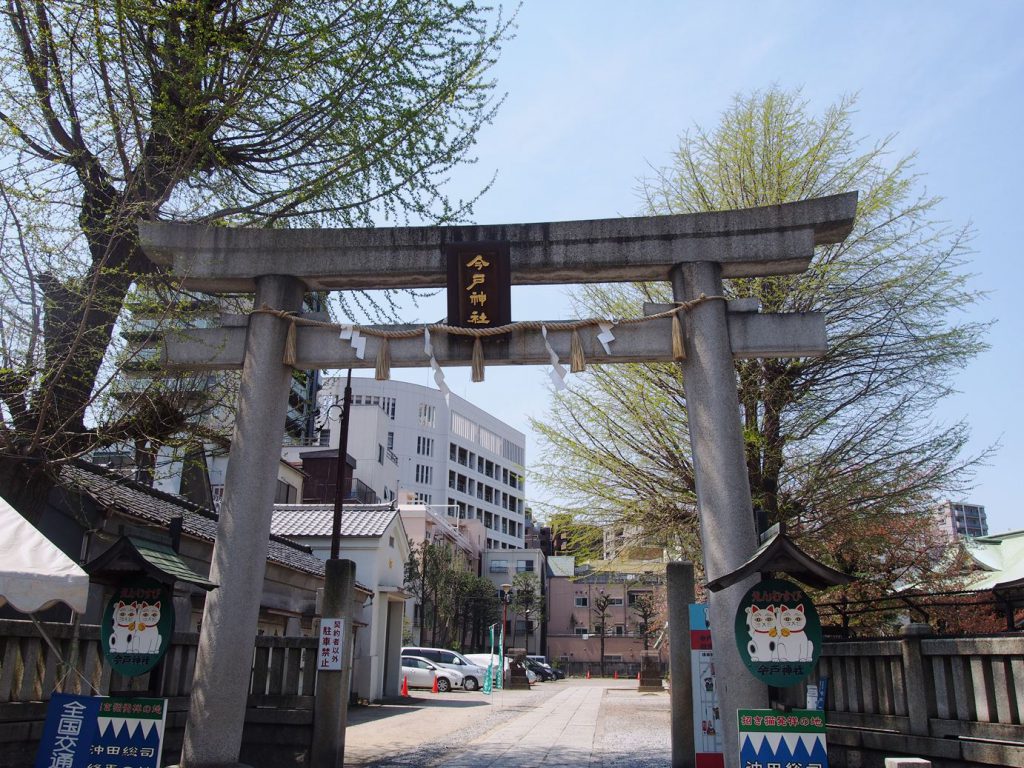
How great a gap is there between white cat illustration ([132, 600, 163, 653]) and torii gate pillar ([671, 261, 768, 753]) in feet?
17.1

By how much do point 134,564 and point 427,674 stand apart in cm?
2669

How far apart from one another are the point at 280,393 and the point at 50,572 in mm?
3313

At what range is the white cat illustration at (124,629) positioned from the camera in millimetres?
6891

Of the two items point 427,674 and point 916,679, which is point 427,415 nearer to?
point 427,674

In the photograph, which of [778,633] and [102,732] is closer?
[778,633]

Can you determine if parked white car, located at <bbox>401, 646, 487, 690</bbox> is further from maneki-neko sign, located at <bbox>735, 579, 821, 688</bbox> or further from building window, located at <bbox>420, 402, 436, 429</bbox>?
building window, located at <bbox>420, 402, 436, 429</bbox>

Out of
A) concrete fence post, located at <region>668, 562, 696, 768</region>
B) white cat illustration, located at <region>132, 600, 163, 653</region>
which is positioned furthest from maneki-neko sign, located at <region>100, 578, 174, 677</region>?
concrete fence post, located at <region>668, 562, 696, 768</region>

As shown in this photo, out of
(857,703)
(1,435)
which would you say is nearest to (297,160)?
(1,435)

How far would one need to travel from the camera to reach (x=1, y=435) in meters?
7.37

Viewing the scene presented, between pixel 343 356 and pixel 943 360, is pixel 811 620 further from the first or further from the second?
pixel 943 360

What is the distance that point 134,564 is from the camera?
6.85 m

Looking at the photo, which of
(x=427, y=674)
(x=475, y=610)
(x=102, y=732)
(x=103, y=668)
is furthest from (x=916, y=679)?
(x=475, y=610)

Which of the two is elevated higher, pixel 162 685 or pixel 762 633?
pixel 762 633

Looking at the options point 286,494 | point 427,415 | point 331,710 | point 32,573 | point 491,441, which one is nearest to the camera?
point 32,573
